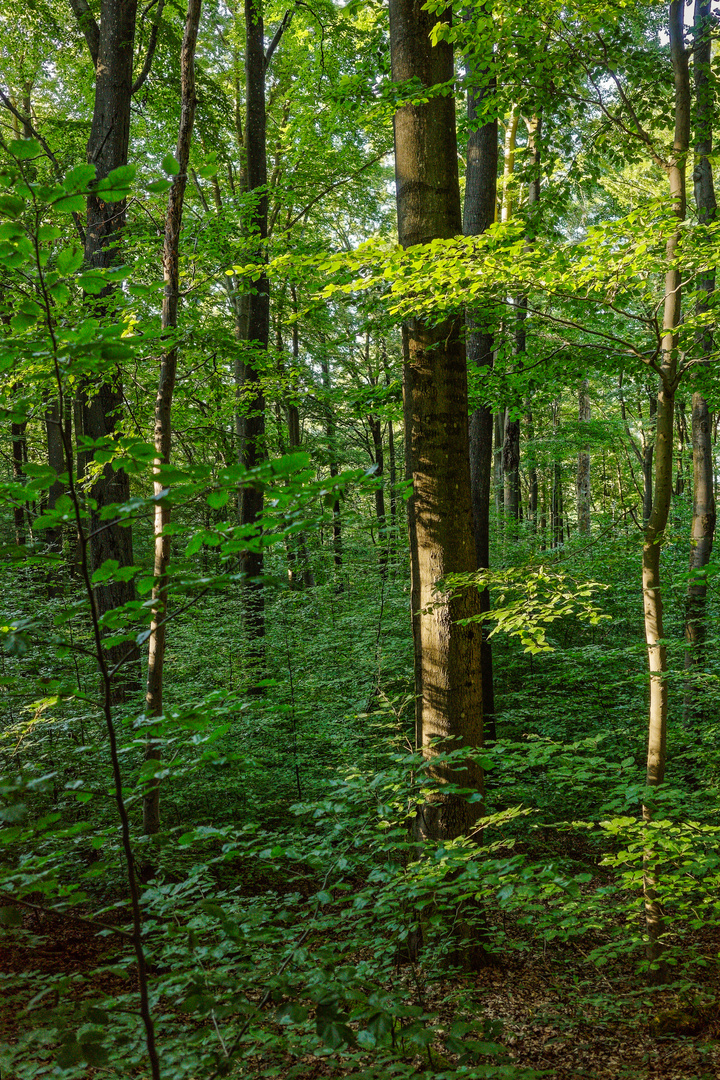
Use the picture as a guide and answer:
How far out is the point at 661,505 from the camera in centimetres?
330

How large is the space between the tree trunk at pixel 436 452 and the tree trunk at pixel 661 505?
985 millimetres

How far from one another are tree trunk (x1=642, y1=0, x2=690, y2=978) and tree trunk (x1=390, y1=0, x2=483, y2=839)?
985 millimetres

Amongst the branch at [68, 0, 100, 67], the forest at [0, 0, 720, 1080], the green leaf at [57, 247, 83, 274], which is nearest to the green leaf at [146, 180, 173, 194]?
the forest at [0, 0, 720, 1080]

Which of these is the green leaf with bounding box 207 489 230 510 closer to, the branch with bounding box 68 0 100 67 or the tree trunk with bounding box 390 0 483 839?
the tree trunk with bounding box 390 0 483 839

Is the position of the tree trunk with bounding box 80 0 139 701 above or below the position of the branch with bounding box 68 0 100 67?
below

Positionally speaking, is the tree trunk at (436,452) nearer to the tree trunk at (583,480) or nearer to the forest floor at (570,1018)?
the forest floor at (570,1018)

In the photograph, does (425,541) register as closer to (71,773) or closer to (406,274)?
(406,274)

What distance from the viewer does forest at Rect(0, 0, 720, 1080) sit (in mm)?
1686

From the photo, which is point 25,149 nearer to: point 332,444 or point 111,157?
point 111,157

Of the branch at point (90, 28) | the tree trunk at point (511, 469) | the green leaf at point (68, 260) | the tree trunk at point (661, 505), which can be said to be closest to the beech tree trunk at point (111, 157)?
the branch at point (90, 28)

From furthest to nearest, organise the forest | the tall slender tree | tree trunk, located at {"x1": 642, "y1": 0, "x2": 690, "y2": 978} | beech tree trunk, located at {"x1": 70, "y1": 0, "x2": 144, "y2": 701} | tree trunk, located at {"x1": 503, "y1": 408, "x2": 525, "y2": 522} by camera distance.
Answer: tree trunk, located at {"x1": 503, "y1": 408, "x2": 525, "y2": 522} → the tall slender tree → beech tree trunk, located at {"x1": 70, "y1": 0, "x2": 144, "y2": 701} → tree trunk, located at {"x1": 642, "y1": 0, "x2": 690, "y2": 978} → the forest

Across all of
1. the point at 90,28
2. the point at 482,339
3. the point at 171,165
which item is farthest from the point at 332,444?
the point at 171,165

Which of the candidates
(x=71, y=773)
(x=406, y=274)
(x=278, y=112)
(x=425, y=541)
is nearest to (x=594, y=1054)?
(x=425, y=541)

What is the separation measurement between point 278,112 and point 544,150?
11.0m
